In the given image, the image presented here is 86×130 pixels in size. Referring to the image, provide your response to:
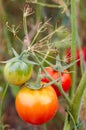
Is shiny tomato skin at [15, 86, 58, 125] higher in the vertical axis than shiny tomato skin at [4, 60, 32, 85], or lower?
lower

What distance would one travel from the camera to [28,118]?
1012mm

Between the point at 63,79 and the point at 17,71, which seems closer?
the point at 17,71

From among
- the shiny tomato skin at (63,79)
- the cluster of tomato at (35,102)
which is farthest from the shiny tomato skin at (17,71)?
the shiny tomato skin at (63,79)

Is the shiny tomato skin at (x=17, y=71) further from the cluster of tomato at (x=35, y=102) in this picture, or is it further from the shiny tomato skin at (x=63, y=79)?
the shiny tomato skin at (x=63, y=79)

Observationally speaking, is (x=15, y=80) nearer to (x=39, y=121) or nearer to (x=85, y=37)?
(x=39, y=121)

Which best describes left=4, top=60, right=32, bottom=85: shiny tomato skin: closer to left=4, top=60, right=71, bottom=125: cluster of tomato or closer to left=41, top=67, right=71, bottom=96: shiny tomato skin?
left=4, top=60, right=71, bottom=125: cluster of tomato

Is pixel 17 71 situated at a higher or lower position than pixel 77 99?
higher

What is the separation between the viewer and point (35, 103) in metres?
0.99

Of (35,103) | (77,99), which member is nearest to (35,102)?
(35,103)

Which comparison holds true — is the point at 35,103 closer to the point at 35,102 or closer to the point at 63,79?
the point at 35,102

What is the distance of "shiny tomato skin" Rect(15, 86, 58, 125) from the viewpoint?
0.99 metres

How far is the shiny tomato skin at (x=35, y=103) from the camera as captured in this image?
0.99m

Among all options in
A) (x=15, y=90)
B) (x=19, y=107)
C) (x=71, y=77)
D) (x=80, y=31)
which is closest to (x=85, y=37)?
(x=80, y=31)

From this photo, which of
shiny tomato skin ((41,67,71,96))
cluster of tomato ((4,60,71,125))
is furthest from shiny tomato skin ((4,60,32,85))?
shiny tomato skin ((41,67,71,96))
